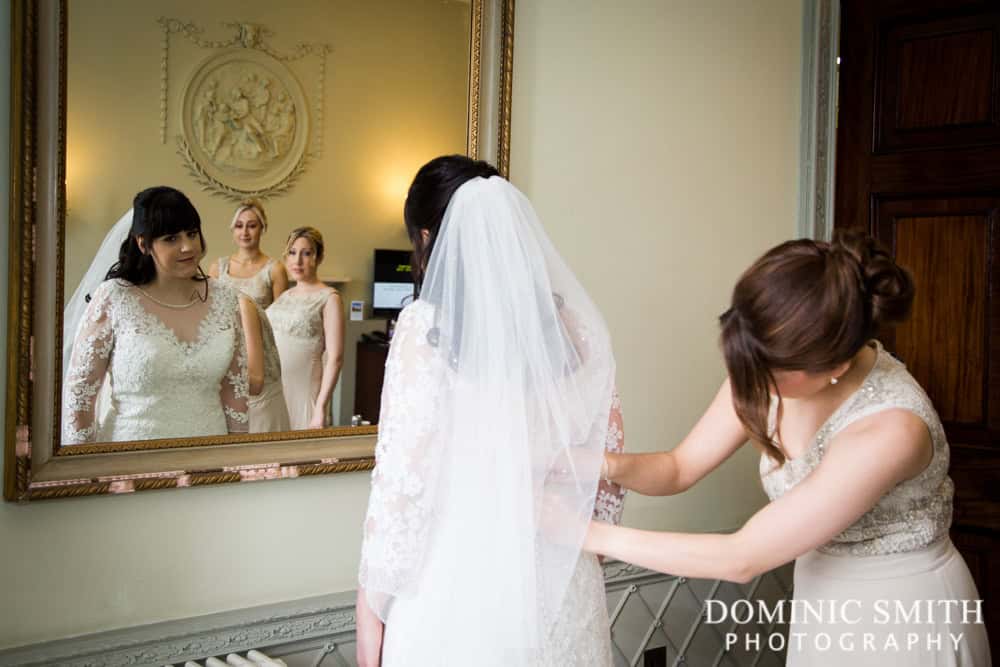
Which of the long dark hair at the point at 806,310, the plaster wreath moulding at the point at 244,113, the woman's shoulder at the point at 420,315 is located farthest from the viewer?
the plaster wreath moulding at the point at 244,113

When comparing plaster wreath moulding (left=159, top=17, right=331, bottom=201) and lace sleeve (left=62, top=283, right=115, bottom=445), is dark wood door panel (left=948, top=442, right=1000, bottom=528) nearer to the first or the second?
plaster wreath moulding (left=159, top=17, right=331, bottom=201)

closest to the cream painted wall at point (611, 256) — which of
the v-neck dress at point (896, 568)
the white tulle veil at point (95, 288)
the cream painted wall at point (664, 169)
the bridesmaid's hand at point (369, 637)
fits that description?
the cream painted wall at point (664, 169)

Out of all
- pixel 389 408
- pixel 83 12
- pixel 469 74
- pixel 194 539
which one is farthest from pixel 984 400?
pixel 83 12

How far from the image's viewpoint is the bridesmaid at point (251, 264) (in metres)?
1.84

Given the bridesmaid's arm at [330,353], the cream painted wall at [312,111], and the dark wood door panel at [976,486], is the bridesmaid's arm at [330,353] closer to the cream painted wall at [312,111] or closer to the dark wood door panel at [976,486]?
the cream painted wall at [312,111]

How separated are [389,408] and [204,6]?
3.07 ft

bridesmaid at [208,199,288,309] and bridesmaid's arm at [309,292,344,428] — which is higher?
bridesmaid at [208,199,288,309]

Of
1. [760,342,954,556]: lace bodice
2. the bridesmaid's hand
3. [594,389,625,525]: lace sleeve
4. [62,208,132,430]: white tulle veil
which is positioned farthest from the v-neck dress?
[62,208,132,430]: white tulle veil

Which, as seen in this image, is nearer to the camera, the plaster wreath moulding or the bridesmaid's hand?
the bridesmaid's hand

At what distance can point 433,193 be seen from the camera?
5.21 ft

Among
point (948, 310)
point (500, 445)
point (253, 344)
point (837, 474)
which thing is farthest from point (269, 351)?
point (948, 310)

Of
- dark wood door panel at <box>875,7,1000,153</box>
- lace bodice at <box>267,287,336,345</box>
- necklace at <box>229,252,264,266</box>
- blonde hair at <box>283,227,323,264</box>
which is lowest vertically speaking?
lace bodice at <box>267,287,336,345</box>

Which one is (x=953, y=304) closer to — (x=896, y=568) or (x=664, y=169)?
(x=664, y=169)

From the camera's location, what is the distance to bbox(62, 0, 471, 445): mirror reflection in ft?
5.54
